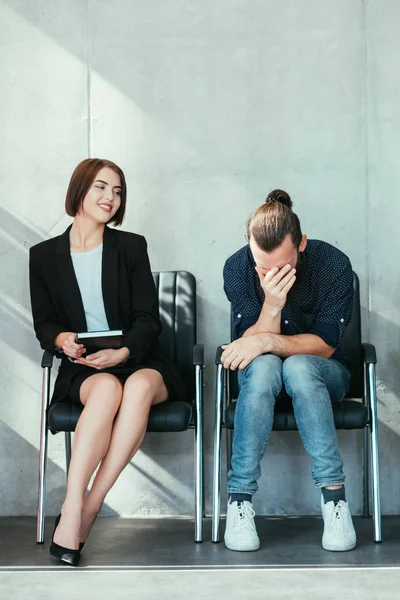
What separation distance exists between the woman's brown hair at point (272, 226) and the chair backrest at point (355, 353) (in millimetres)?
663

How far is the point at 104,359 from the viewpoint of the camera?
3.41 metres

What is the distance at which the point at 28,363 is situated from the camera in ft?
13.6

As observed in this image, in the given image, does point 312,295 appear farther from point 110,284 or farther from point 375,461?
point 110,284

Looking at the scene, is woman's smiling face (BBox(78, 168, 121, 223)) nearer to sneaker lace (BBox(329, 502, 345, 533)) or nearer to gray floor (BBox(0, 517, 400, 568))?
gray floor (BBox(0, 517, 400, 568))

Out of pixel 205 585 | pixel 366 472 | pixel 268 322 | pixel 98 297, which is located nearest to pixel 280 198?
pixel 268 322

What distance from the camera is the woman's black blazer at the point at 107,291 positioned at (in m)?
3.61

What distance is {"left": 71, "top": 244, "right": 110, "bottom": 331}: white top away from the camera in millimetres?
3637

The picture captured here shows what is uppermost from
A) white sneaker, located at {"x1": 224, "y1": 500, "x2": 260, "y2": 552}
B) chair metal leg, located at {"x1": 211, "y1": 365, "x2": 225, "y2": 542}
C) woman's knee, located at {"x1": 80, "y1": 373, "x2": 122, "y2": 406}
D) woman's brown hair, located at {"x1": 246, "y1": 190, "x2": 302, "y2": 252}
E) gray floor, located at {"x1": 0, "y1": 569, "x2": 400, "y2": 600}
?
woman's brown hair, located at {"x1": 246, "y1": 190, "x2": 302, "y2": 252}

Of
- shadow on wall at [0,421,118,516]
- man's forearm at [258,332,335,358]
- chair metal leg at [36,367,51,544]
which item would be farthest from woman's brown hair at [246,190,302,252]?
shadow on wall at [0,421,118,516]

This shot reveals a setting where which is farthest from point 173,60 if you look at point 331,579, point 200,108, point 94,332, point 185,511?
point 331,579

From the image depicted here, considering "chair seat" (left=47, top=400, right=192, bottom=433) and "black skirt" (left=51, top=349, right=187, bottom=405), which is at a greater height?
"black skirt" (left=51, top=349, right=187, bottom=405)

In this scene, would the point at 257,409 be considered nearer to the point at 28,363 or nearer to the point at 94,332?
the point at 94,332

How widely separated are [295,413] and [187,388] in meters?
0.70

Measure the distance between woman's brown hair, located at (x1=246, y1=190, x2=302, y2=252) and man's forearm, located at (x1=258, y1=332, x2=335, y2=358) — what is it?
350 millimetres
